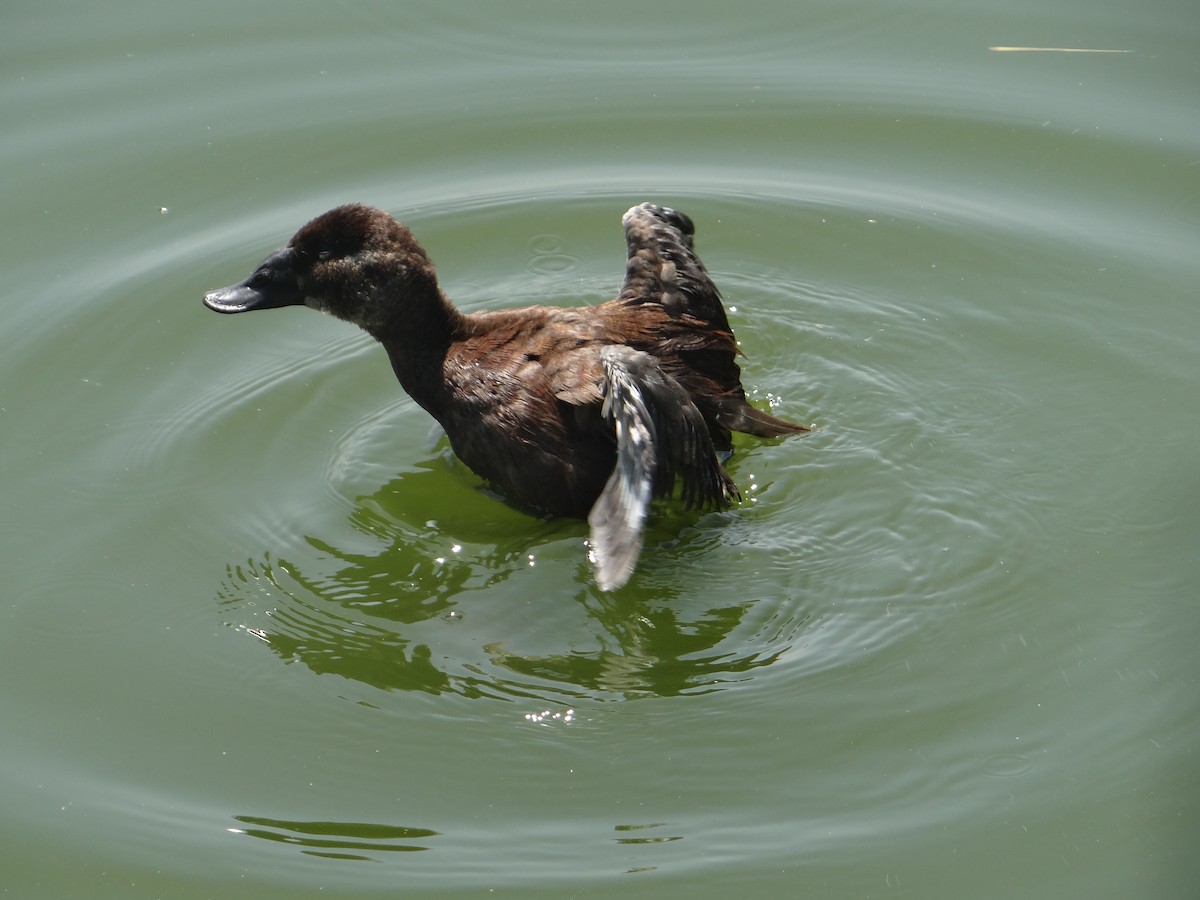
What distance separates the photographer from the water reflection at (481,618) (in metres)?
5.36

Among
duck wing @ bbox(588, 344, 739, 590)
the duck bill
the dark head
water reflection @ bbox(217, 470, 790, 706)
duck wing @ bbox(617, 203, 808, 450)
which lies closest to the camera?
duck wing @ bbox(588, 344, 739, 590)

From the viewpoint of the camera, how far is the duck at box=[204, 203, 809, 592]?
18.2ft

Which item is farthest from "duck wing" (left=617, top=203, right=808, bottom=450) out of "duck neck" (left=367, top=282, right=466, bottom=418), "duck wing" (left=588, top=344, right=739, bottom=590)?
"duck neck" (left=367, top=282, right=466, bottom=418)

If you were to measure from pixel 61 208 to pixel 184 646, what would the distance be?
3724mm

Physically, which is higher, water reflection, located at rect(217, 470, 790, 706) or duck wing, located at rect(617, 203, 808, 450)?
duck wing, located at rect(617, 203, 808, 450)

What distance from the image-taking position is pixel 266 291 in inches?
258

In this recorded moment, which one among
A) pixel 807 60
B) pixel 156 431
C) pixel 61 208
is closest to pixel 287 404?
pixel 156 431

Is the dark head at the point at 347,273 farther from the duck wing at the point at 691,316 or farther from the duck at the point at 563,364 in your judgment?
the duck wing at the point at 691,316

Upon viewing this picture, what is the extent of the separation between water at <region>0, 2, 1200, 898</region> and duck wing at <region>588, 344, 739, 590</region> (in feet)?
1.43

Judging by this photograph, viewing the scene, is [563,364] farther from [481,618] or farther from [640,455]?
[481,618]

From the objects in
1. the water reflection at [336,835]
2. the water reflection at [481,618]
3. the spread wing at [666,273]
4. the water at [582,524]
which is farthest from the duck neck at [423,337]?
the water reflection at [336,835]

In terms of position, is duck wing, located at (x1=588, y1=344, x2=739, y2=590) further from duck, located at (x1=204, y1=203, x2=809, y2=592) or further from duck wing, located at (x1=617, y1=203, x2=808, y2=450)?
duck wing, located at (x1=617, y1=203, x2=808, y2=450)

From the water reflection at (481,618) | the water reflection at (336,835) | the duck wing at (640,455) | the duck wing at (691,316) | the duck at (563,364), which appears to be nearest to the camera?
the water reflection at (336,835)

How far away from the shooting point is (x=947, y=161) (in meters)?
8.57
